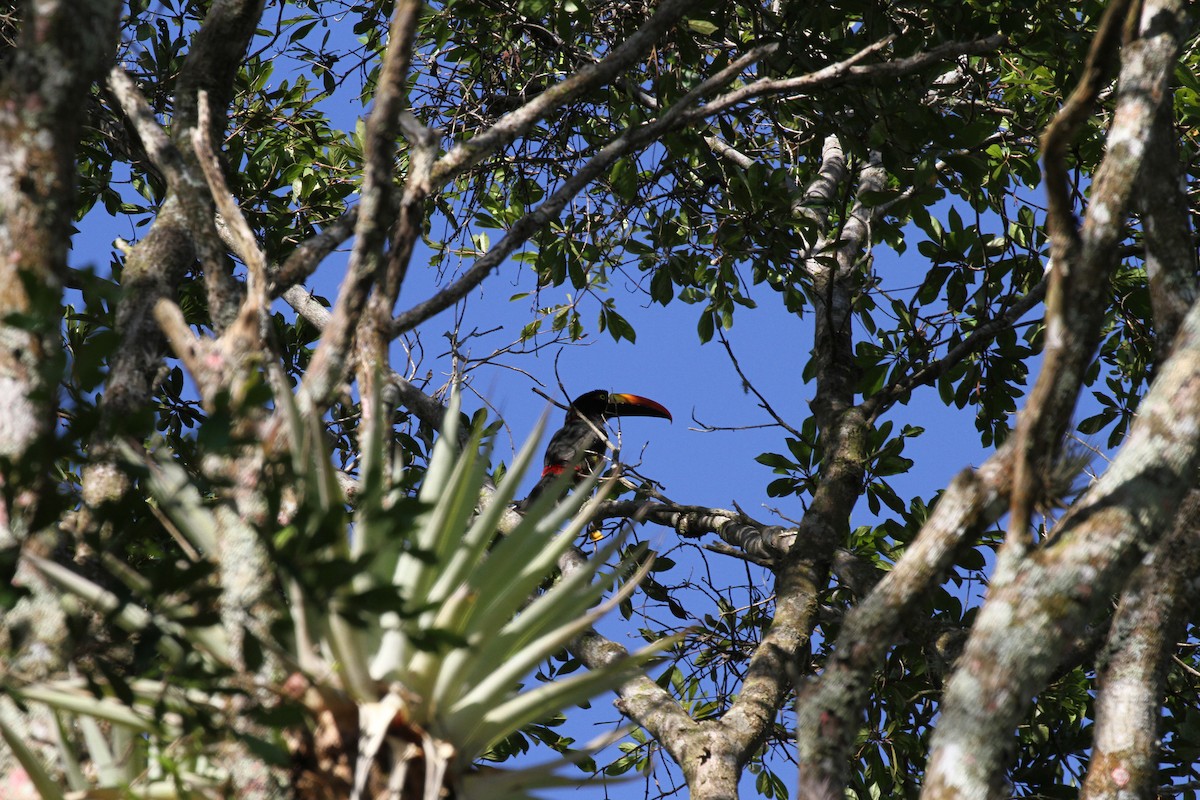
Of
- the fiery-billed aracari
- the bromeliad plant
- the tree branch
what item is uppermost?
the fiery-billed aracari

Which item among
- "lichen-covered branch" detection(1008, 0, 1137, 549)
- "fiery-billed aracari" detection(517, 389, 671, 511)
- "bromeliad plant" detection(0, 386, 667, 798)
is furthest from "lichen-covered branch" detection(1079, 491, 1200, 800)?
"fiery-billed aracari" detection(517, 389, 671, 511)

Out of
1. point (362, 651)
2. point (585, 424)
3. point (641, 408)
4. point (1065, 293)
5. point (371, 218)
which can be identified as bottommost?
point (362, 651)

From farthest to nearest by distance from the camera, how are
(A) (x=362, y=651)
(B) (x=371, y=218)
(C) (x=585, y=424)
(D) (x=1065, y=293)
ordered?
(C) (x=585, y=424) → (B) (x=371, y=218) → (D) (x=1065, y=293) → (A) (x=362, y=651)

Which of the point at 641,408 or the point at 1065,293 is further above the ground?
the point at 641,408

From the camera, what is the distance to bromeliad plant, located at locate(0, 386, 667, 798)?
174 centimetres

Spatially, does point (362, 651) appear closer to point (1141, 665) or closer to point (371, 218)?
point (371, 218)

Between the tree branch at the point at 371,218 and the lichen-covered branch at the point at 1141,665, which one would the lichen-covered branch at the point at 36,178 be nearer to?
the tree branch at the point at 371,218

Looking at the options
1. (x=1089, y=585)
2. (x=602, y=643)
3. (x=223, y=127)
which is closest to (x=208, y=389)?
(x=223, y=127)

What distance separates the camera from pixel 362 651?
6.27ft

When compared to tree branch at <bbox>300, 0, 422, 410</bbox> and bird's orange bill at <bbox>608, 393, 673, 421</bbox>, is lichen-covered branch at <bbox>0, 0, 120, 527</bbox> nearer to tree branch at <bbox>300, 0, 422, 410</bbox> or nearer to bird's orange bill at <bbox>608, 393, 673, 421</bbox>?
tree branch at <bbox>300, 0, 422, 410</bbox>

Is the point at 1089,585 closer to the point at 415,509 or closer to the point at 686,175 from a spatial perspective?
the point at 415,509

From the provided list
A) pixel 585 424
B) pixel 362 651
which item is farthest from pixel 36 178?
pixel 585 424

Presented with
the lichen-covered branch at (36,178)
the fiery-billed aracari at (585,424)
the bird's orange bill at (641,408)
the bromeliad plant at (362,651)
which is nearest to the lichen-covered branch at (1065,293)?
the bromeliad plant at (362,651)

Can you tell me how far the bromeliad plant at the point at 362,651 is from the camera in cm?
174
